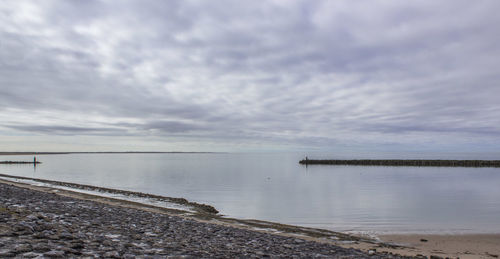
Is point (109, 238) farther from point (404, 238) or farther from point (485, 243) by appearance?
point (485, 243)

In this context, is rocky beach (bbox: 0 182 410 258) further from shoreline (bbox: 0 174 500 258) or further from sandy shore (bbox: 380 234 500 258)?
sandy shore (bbox: 380 234 500 258)

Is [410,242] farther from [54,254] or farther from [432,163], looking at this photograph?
[432,163]

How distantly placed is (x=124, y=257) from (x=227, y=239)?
6.25 m

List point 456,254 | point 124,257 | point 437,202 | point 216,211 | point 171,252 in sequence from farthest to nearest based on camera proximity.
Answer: point 437,202 → point 216,211 → point 456,254 → point 171,252 → point 124,257

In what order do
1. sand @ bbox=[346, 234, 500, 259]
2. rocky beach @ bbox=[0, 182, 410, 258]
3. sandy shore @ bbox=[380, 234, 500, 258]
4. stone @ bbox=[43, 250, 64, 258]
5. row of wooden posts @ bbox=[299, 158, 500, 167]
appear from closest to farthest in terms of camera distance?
stone @ bbox=[43, 250, 64, 258], rocky beach @ bbox=[0, 182, 410, 258], sand @ bbox=[346, 234, 500, 259], sandy shore @ bbox=[380, 234, 500, 258], row of wooden posts @ bbox=[299, 158, 500, 167]

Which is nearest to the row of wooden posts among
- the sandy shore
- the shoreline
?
the sandy shore

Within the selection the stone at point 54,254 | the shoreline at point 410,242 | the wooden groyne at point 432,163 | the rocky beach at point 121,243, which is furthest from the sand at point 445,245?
the wooden groyne at point 432,163

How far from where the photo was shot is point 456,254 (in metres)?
16.4

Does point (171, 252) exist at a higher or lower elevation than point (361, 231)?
higher

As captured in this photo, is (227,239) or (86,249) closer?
(86,249)

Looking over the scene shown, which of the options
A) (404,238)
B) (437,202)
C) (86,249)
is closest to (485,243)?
(404,238)

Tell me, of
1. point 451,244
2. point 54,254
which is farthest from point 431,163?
point 54,254

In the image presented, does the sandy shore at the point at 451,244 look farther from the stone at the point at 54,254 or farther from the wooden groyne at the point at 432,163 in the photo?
the wooden groyne at the point at 432,163

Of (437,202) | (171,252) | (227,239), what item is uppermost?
(171,252)
